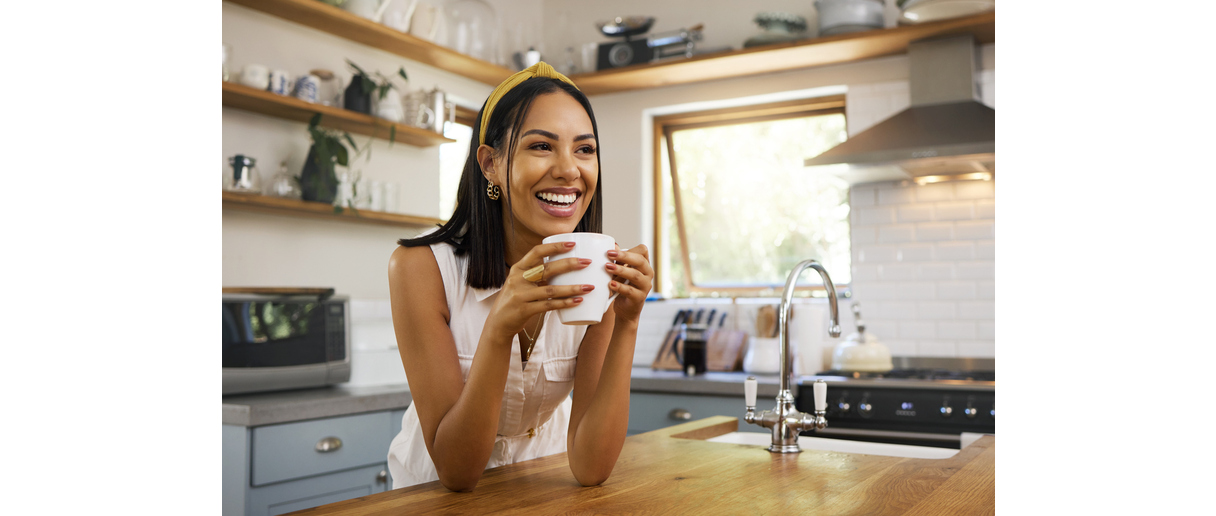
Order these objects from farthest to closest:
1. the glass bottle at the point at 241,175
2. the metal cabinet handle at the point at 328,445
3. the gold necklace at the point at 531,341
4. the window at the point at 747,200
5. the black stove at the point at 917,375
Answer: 1. the window at the point at 747,200
2. the black stove at the point at 917,375
3. the glass bottle at the point at 241,175
4. the metal cabinet handle at the point at 328,445
5. the gold necklace at the point at 531,341

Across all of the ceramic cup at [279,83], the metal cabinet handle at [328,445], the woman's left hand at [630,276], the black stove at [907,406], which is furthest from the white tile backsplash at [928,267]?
the woman's left hand at [630,276]

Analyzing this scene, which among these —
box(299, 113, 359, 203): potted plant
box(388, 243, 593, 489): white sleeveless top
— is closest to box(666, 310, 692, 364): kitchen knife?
box(299, 113, 359, 203): potted plant

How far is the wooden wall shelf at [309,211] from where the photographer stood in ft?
9.90

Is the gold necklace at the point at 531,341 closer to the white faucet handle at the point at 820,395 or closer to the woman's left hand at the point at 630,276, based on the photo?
the woman's left hand at the point at 630,276

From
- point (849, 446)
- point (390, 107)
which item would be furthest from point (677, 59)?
point (849, 446)

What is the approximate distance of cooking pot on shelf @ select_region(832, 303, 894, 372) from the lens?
11.2 feet

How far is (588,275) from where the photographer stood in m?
0.93

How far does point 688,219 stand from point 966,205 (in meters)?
1.43

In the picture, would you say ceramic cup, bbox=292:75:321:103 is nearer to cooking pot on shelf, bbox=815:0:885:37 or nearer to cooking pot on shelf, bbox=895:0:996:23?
cooking pot on shelf, bbox=815:0:885:37

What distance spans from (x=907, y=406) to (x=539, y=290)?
7.64 feet
